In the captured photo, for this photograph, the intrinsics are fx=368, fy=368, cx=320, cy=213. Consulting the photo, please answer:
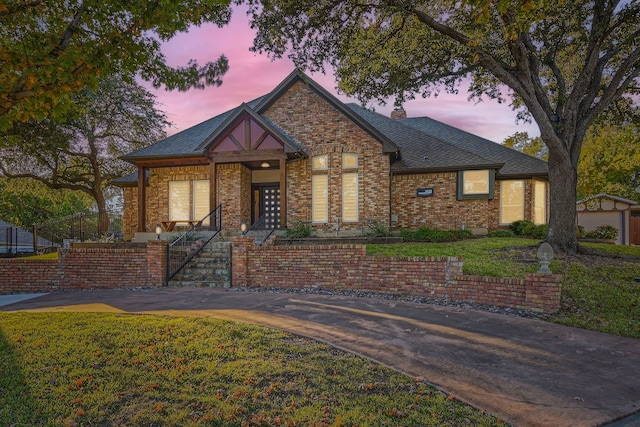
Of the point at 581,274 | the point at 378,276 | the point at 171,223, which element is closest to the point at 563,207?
the point at 581,274

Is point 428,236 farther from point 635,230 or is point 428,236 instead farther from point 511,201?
point 635,230

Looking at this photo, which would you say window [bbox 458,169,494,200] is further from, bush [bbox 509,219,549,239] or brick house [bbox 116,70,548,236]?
bush [bbox 509,219,549,239]

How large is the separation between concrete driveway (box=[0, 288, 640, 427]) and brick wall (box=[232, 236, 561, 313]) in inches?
32.1

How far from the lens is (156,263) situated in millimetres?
10633

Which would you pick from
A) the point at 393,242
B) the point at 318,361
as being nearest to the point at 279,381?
the point at 318,361

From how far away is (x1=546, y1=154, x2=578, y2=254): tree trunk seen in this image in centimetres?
1117

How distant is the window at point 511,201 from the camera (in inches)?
669

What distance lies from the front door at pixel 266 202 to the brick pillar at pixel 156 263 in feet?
23.2

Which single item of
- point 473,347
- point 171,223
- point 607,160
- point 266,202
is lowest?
point 473,347

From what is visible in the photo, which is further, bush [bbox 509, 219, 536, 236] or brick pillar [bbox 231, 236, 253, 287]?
bush [bbox 509, 219, 536, 236]

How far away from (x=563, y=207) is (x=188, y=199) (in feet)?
48.9

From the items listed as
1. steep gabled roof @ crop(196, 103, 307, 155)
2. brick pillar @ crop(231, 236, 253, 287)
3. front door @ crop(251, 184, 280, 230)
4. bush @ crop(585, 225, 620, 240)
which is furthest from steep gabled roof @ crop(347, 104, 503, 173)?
brick pillar @ crop(231, 236, 253, 287)

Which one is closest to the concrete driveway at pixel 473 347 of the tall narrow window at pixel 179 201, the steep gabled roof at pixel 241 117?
the steep gabled roof at pixel 241 117

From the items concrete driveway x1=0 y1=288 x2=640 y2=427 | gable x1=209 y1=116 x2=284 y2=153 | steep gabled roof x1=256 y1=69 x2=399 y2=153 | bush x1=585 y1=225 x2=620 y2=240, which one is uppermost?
steep gabled roof x1=256 y1=69 x2=399 y2=153
